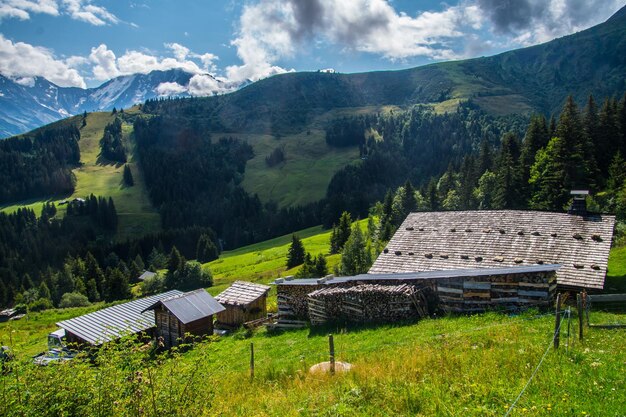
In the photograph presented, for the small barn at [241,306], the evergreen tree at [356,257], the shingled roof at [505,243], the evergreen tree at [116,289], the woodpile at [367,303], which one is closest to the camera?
the woodpile at [367,303]

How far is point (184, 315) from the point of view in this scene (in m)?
37.6

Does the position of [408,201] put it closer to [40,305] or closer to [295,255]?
[295,255]

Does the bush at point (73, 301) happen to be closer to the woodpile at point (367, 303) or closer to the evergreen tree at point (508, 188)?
the woodpile at point (367, 303)

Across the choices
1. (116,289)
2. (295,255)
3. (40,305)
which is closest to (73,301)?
(116,289)

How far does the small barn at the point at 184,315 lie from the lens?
3781 cm

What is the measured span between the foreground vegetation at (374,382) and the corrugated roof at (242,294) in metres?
23.9

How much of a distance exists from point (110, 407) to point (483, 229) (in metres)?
31.0

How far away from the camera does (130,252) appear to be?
15975 cm

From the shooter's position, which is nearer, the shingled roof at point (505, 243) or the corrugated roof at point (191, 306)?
the shingled roof at point (505, 243)

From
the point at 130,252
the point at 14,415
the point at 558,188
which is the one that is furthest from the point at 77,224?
the point at 14,415

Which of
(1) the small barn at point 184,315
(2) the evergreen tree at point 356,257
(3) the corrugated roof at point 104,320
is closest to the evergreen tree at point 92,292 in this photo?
(3) the corrugated roof at point 104,320

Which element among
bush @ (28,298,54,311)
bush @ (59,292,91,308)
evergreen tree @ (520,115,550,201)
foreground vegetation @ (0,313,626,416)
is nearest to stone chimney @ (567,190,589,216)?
foreground vegetation @ (0,313,626,416)

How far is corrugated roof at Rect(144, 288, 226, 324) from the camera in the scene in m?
37.6

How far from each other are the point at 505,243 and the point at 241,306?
25.7 meters
